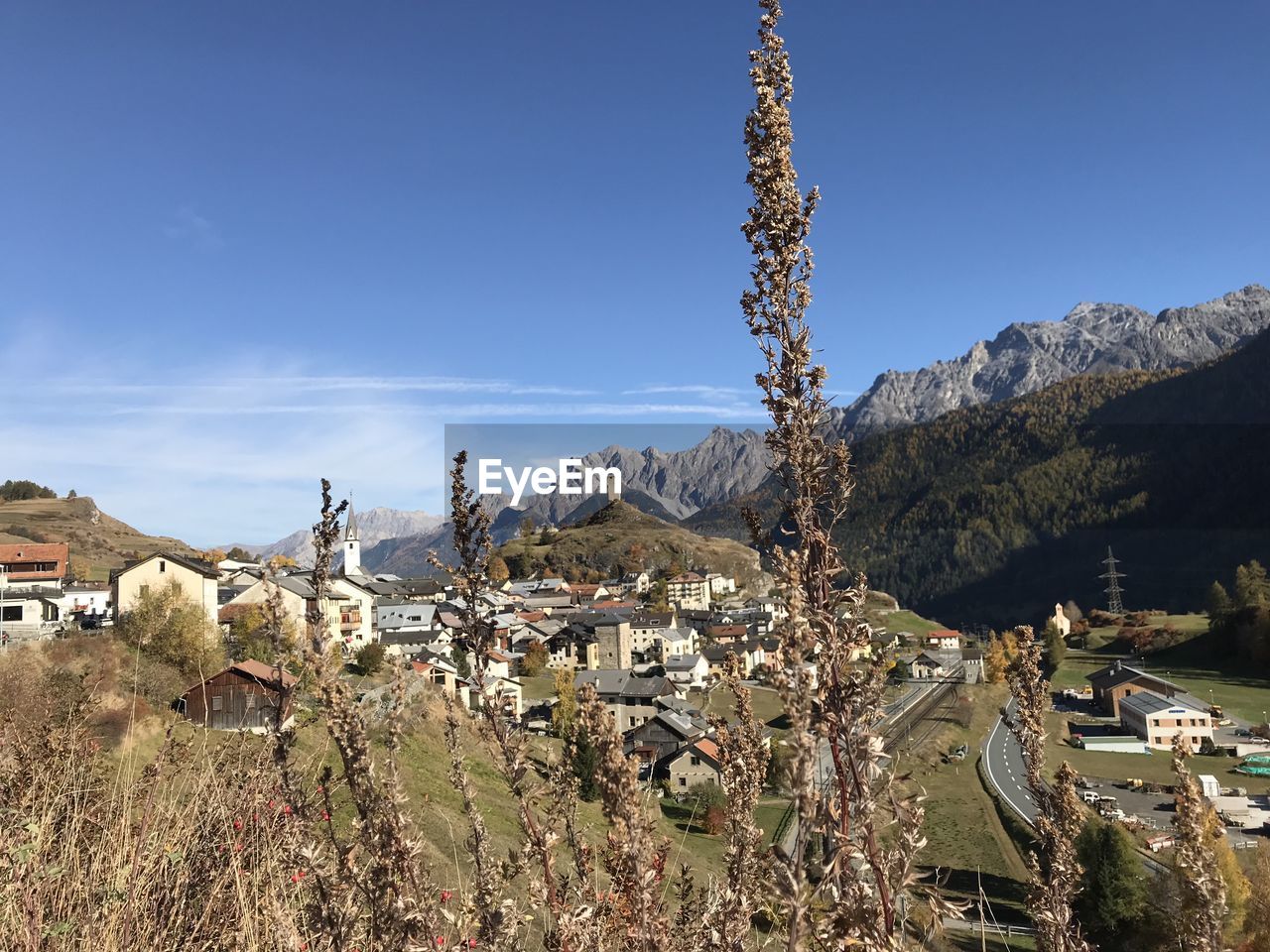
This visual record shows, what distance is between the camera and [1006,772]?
48500 millimetres

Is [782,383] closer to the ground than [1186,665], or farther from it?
farther from it

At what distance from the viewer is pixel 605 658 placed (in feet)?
270

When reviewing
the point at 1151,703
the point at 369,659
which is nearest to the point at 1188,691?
the point at 1151,703

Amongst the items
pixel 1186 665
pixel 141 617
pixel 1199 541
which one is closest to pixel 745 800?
pixel 141 617

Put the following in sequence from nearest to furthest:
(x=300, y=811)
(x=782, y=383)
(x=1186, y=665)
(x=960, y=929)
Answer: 1. (x=782, y=383)
2. (x=300, y=811)
3. (x=960, y=929)
4. (x=1186, y=665)

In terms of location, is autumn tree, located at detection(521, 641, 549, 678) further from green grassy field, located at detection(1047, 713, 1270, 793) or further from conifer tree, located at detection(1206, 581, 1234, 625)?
conifer tree, located at detection(1206, 581, 1234, 625)

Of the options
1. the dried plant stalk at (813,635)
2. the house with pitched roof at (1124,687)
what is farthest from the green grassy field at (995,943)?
the house with pitched roof at (1124,687)

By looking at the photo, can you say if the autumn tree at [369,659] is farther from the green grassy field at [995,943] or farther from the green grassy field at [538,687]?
the green grassy field at [995,943]

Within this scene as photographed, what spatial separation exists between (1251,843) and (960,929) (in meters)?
17.7

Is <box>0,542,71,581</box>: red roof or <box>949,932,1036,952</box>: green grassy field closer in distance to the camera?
<box>949,932,1036,952</box>: green grassy field

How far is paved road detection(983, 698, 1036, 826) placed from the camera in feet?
134

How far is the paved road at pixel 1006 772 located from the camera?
134 ft

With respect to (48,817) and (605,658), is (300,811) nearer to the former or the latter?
(48,817)

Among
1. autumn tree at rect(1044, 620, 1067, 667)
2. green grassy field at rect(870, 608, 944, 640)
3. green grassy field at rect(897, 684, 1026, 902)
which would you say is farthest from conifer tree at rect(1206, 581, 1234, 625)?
green grassy field at rect(897, 684, 1026, 902)
